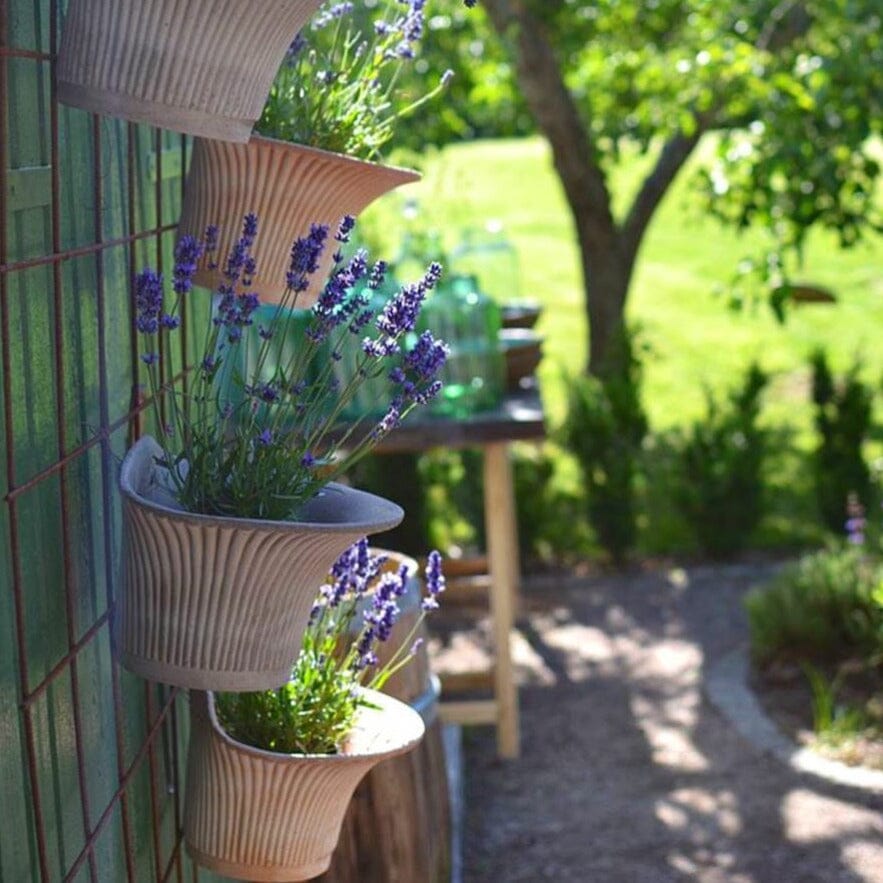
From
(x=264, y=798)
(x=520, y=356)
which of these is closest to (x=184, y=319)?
(x=264, y=798)

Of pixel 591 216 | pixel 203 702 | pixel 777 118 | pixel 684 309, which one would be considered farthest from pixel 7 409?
pixel 684 309

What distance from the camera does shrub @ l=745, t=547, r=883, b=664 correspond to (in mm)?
5746

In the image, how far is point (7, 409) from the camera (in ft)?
5.48

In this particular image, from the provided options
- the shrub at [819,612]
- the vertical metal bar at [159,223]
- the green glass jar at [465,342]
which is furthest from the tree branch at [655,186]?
the vertical metal bar at [159,223]

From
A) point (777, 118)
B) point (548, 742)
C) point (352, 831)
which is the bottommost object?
point (548, 742)

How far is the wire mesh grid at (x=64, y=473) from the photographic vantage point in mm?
1748

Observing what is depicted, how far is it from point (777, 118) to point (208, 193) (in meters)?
4.48

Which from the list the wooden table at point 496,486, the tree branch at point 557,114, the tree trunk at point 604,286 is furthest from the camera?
the tree trunk at point 604,286

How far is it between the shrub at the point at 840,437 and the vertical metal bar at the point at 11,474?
20.3 ft

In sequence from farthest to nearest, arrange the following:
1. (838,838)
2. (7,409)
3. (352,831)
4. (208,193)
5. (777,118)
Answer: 1. (777,118)
2. (838,838)
3. (352,831)
4. (208,193)
5. (7,409)

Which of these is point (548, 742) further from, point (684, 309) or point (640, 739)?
point (684, 309)

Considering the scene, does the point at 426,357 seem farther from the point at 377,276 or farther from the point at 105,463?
the point at 105,463

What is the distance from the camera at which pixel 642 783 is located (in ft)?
17.2

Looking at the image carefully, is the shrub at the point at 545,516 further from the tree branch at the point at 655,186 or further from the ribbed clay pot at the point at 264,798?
the ribbed clay pot at the point at 264,798
